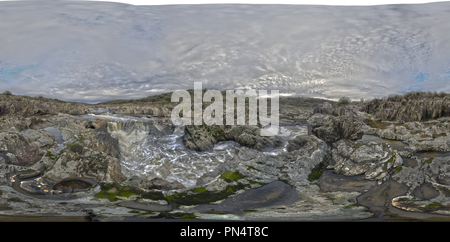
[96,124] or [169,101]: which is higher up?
[169,101]

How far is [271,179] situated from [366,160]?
4.37 feet

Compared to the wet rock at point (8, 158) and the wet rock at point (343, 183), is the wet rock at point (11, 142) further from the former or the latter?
the wet rock at point (343, 183)

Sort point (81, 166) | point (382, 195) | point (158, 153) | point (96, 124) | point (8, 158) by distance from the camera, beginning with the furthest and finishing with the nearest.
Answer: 1. point (96, 124)
2. point (158, 153)
3. point (8, 158)
4. point (81, 166)
5. point (382, 195)

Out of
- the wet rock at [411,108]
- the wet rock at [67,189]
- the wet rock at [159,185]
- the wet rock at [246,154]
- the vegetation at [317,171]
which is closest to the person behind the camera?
the wet rock at [67,189]

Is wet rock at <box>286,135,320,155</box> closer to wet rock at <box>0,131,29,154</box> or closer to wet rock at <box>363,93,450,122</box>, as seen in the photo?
wet rock at <box>363,93,450,122</box>

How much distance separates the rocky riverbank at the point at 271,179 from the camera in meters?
1.66

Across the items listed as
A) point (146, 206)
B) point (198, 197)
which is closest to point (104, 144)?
point (146, 206)

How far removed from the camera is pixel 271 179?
2.31m

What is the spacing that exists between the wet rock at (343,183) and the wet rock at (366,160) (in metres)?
0.08

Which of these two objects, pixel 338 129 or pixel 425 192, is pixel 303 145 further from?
pixel 425 192

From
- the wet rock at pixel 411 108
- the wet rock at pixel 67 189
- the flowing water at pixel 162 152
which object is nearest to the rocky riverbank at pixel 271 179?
the wet rock at pixel 67 189

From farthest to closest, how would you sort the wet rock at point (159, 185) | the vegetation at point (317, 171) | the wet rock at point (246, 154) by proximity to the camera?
the wet rock at point (246, 154) < the vegetation at point (317, 171) < the wet rock at point (159, 185)

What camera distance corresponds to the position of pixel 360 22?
3.12 meters
